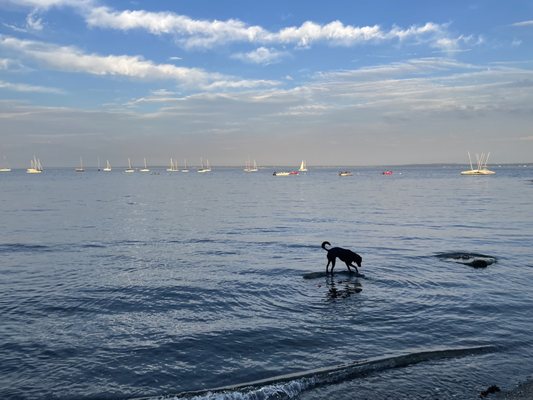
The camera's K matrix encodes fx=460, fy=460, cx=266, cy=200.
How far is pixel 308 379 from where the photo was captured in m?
10.1

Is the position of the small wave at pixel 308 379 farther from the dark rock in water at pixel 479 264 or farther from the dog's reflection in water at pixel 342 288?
the dark rock in water at pixel 479 264

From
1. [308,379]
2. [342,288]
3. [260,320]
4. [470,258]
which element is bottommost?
[470,258]

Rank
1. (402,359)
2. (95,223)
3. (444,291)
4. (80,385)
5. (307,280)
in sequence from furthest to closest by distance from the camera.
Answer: (95,223) → (307,280) → (444,291) → (402,359) → (80,385)

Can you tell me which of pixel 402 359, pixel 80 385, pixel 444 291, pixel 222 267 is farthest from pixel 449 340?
pixel 222 267

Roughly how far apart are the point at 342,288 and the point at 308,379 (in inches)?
343

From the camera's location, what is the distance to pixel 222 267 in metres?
23.3

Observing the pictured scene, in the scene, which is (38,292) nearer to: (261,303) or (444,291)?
(261,303)

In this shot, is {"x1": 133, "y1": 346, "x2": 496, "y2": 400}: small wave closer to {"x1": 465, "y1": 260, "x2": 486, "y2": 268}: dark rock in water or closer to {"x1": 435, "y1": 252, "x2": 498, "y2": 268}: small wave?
{"x1": 465, "y1": 260, "x2": 486, "y2": 268}: dark rock in water

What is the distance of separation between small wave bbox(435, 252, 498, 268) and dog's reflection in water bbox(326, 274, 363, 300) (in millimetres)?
7040

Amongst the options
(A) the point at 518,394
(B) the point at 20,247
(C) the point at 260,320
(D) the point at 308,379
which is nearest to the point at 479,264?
(C) the point at 260,320

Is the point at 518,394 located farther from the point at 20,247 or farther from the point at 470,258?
the point at 20,247

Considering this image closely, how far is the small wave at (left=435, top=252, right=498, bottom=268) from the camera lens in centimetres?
2289

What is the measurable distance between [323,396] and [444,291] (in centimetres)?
1034

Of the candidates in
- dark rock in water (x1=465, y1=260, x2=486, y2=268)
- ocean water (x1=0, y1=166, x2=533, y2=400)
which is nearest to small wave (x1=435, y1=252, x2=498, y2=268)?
dark rock in water (x1=465, y1=260, x2=486, y2=268)
